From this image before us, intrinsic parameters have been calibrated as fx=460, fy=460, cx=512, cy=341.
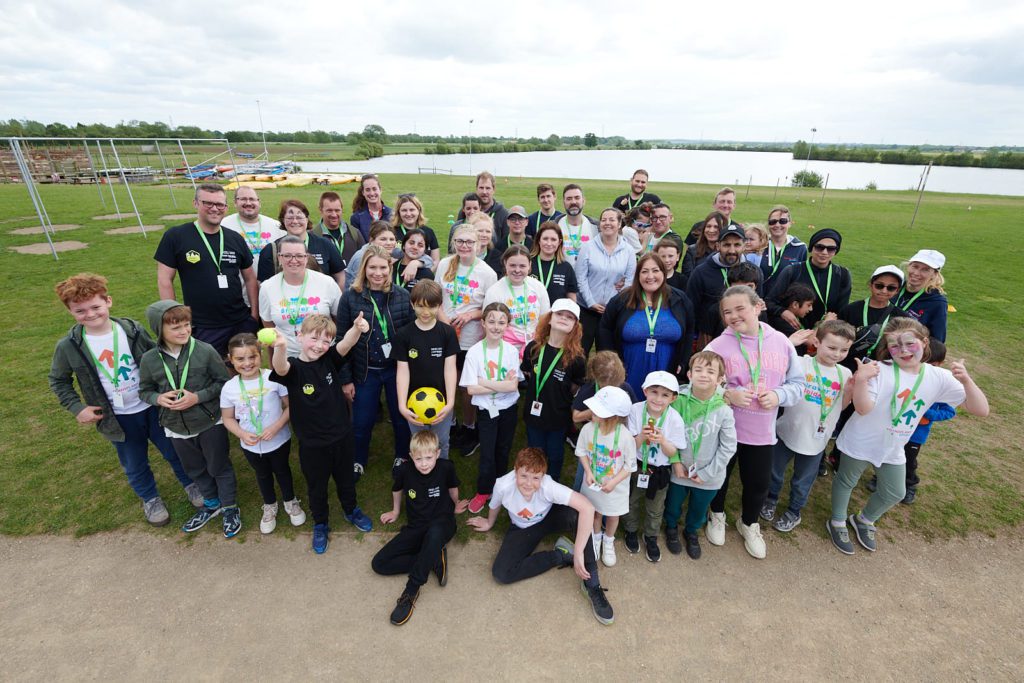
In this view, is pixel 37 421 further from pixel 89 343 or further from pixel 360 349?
pixel 360 349

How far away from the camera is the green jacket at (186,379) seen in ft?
12.6

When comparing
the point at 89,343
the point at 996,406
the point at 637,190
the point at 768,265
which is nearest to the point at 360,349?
the point at 89,343

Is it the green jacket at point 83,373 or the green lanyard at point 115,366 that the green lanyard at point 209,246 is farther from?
the green lanyard at point 115,366

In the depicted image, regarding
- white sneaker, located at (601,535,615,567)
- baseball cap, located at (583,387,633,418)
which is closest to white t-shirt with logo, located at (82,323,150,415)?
baseball cap, located at (583,387,633,418)

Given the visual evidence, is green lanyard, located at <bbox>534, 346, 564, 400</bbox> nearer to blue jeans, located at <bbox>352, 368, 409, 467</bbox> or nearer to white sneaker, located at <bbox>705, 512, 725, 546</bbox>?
blue jeans, located at <bbox>352, 368, 409, 467</bbox>

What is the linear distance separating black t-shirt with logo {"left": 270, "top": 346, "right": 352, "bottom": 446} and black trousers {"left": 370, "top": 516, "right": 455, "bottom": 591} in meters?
1.04

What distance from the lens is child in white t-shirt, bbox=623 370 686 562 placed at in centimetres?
369

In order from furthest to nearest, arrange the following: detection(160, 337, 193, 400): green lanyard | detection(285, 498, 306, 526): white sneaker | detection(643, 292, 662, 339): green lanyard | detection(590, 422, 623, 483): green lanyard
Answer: detection(643, 292, 662, 339): green lanyard < detection(285, 498, 306, 526): white sneaker < detection(160, 337, 193, 400): green lanyard < detection(590, 422, 623, 483): green lanyard

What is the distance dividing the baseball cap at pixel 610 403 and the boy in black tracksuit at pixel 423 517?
1.39 m

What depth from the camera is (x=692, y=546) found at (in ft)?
13.9

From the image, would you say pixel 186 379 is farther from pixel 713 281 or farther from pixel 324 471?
pixel 713 281

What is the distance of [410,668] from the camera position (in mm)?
3211

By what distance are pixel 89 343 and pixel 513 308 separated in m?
3.69

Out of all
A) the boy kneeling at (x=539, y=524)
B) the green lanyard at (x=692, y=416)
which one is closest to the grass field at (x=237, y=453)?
the boy kneeling at (x=539, y=524)
